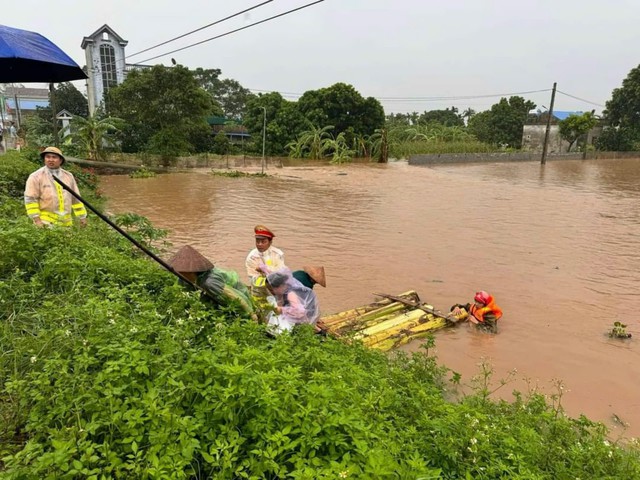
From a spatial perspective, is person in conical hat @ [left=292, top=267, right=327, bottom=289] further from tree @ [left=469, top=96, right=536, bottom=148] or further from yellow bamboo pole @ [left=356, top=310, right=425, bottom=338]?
tree @ [left=469, top=96, right=536, bottom=148]

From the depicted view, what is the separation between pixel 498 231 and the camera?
12.8m

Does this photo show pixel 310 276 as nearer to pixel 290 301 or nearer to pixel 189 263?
pixel 290 301

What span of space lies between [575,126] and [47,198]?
4996 cm

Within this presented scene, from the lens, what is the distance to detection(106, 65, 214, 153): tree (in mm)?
24672

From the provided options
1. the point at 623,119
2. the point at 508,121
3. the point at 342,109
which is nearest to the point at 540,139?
the point at 508,121

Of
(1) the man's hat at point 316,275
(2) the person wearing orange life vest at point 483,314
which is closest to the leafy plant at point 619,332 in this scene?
(2) the person wearing orange life vest at point 483,314

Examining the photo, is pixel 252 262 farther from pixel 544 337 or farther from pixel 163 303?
pixel 544 337

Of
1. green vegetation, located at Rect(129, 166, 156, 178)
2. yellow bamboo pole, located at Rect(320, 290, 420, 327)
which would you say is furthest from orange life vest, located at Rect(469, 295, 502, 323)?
green vegetation, located at Rect(129, 166, 156, 178)

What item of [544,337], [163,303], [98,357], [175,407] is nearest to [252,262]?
[163,303]

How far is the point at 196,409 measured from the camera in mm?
1992

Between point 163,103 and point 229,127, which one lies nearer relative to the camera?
point 163,103

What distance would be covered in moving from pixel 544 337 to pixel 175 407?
5794 mm

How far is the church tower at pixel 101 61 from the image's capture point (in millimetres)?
35188

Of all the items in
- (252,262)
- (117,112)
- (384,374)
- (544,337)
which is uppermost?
(117,112)
